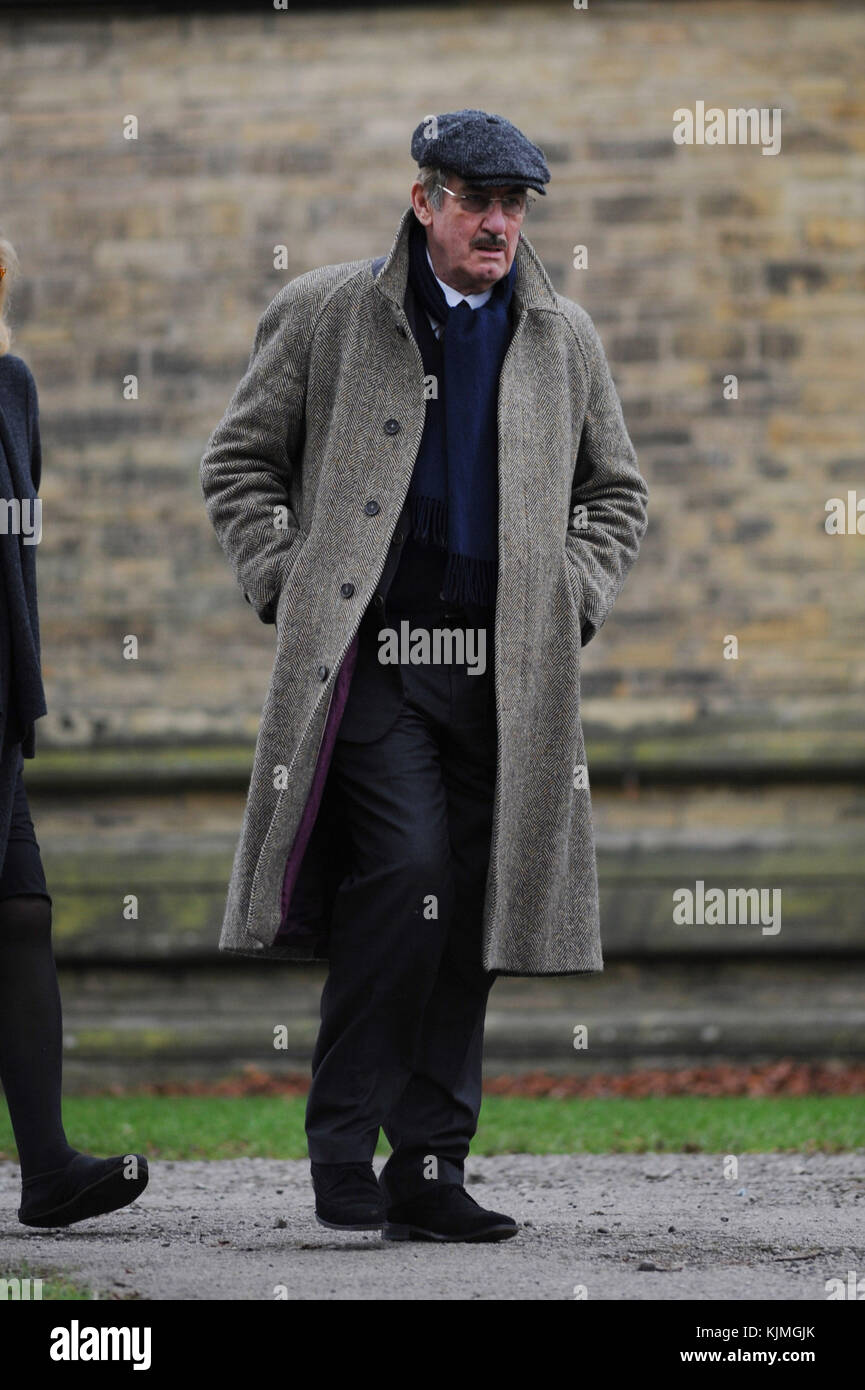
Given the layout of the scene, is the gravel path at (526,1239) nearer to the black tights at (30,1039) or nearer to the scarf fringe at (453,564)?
the black tights at (30,1039)

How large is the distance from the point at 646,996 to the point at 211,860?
193 centimetres

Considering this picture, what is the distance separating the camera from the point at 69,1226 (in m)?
4.46

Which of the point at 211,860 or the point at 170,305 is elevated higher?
the point at 170,305

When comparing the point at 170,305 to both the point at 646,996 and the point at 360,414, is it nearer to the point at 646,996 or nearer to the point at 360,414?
the point at 646,996

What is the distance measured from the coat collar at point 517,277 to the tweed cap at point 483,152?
21cm

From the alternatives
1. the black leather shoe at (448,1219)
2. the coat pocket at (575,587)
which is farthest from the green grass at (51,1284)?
the coat pocket at (575,587)

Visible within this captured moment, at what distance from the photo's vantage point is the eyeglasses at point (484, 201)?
13.4 ft

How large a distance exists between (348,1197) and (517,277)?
2018 millimetres

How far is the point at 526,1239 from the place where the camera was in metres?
4.20

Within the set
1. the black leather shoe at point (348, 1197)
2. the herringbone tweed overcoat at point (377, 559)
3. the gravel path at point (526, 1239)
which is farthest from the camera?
the herringbone tweed overcoat at point (377, 559)

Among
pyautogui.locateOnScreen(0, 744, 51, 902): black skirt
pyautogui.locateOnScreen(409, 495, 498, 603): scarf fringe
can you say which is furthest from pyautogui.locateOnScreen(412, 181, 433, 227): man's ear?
pyautogui.locateOnScreen(0, 744, 51, 902): black skirt

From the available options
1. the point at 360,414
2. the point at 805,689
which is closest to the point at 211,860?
the point at 805,689

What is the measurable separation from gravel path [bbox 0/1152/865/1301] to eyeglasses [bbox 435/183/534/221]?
2.14m

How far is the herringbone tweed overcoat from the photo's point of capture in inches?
160
